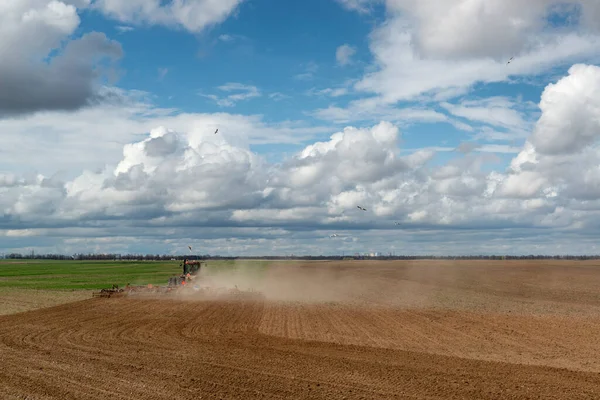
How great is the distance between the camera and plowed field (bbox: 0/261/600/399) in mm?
15766

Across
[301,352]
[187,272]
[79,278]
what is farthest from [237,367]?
[79,278]

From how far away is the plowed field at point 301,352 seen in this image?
15.8 metres

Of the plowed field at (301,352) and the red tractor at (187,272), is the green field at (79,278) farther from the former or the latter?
the plowed field at (301,352)

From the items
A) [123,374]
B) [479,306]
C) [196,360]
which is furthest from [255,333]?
[479,306]

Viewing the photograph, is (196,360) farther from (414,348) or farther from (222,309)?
(222,309)

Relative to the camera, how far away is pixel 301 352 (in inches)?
845

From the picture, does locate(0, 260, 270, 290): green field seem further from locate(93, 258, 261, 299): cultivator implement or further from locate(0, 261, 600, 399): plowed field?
locate(0, 261, 600, 399): plowed field

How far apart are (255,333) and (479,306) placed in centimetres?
2028

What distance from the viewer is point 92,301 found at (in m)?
44.4

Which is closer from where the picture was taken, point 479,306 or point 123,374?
point 123,374

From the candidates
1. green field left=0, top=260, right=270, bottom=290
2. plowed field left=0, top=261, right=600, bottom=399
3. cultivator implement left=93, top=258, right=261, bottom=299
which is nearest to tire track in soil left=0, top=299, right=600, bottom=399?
plowed field left=0, top=261, right=600, bottom=399

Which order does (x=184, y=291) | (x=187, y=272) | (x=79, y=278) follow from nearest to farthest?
(x=184, y=291)
(x=187, y=272)
(x=79, y=278)

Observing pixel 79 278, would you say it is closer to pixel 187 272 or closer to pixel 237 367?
pixel 187 272

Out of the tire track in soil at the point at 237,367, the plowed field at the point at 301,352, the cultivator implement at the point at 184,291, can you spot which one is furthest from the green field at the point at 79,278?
the tire track in soil at the point at 237,367
